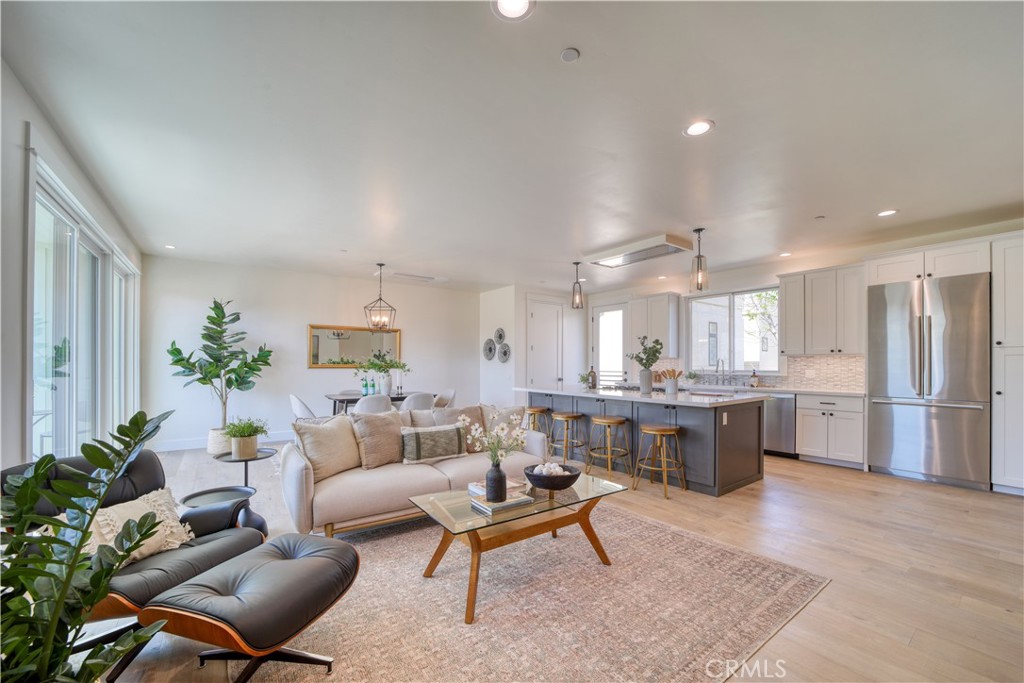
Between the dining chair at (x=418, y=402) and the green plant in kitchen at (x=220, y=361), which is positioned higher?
the green plant in kitchen at (x=220, y=361)

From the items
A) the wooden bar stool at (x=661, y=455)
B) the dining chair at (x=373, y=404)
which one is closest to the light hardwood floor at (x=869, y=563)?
the wooden bar stool at (x=661, y=455)

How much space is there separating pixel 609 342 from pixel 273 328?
5.85 meters

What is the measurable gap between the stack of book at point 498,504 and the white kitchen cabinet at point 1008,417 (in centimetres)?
469

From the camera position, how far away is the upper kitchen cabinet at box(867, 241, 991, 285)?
4.17 m

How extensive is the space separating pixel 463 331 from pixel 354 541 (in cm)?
568

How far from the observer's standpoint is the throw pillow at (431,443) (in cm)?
347

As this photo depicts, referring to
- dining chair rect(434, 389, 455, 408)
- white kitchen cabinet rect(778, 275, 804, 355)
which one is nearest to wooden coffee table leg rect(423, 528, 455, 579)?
dining chair rect(434, 389, 455, 408)

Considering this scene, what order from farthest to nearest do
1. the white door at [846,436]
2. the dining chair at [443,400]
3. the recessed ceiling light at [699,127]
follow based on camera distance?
1. the white door at [846,436]
2. the dining chair at [443,400]
3. the recessed ceiling light at [699,127]

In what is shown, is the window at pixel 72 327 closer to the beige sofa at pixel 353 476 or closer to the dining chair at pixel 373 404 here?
the beige sofa at pixel 353 476

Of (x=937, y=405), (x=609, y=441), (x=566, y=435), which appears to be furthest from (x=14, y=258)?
(x=937, y=405)

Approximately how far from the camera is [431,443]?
3.56m

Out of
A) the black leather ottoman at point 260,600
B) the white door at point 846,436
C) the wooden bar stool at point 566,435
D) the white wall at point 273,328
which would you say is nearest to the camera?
the black leather ottoman at point 260,600

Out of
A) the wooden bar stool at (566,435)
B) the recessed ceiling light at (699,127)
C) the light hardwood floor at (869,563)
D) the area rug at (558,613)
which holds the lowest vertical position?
the light hardwood floor at (869,563)

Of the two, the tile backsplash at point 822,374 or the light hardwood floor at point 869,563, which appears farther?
the tile backsplash at point 822,374
